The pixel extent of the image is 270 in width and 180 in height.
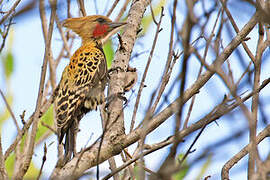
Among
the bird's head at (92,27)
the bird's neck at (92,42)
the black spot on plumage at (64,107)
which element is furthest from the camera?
the bird's neck at (92,42)

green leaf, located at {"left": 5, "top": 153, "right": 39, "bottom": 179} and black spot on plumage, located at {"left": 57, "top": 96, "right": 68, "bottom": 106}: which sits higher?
black spot on plumage, located at {"left": 57, "top": 96, "right": 68, "bottom": 106}

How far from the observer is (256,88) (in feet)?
8.11

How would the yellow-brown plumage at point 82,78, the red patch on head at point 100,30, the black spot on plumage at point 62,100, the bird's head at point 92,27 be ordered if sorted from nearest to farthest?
1. the yellow-brown plumage at point 82,78
2. the black spot on plumage at point 62,100
3. the bird's head at point 92,27
4. the red patch on head at point 100,30

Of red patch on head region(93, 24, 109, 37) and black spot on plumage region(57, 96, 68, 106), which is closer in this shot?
black spot on plumage region(57, 96, 68, 106)

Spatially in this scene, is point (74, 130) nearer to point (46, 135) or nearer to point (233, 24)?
point (46, 135)

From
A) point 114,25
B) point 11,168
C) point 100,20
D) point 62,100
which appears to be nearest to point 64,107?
point 62,100

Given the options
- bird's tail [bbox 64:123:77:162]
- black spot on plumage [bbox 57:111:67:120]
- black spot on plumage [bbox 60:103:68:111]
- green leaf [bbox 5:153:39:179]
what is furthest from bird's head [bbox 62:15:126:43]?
green leaf [bbox 5:153:39:179]

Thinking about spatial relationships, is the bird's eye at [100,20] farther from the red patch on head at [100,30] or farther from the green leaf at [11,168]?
the green leaf at [11,168]

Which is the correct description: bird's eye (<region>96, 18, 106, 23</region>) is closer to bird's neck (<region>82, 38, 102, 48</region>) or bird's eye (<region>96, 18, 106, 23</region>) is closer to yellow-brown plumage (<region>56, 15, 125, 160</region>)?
yellow-brown plumage (<region>56, 15, 125, 160</region>)

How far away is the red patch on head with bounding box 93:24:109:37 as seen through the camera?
639 cm

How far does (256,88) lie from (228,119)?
0.39m

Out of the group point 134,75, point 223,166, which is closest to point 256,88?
point 223,166

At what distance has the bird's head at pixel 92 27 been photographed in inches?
246

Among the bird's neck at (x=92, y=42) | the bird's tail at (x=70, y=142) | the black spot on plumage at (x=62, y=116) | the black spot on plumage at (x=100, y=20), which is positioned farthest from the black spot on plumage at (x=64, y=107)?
the black spot on plumage at (x=100, y=20)
